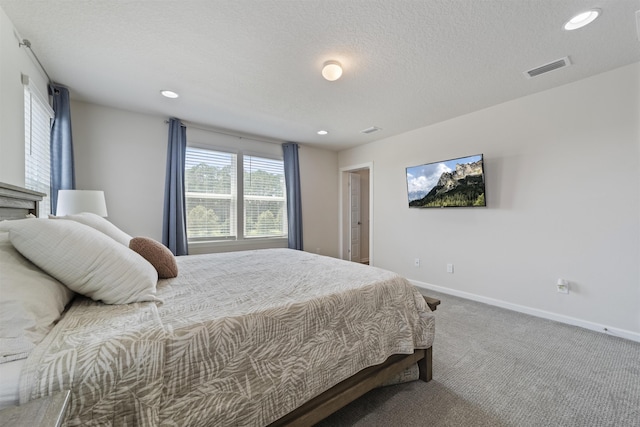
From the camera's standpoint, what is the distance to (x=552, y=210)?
2693 millimetres

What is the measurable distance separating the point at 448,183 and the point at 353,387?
2.97 m

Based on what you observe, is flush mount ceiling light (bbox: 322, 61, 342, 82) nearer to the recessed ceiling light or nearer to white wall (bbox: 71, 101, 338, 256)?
the recessed ceiling light

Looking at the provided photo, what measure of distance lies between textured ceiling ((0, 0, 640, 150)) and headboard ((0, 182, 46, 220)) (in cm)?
121

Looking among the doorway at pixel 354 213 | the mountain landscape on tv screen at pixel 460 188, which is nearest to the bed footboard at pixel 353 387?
the mountain landscape on tv screen at pixel 460 188

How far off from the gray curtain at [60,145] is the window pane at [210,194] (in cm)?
124

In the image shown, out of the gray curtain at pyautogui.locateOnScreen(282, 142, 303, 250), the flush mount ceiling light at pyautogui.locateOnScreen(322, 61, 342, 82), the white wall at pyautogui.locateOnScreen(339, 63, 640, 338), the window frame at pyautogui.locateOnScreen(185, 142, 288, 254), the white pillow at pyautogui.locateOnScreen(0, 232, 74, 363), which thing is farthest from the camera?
the gray curtain at pyautogui.locateOnScreen(282, 142, 303, 250)

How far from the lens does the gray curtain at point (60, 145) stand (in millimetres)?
2635

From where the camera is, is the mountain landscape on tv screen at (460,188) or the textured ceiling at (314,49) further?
the mountain landscape on tv screen at (460,188)

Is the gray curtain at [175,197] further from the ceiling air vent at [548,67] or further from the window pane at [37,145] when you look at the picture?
the ceiling air vent at [548,67]

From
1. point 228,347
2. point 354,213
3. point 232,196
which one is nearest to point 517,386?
point 228,347

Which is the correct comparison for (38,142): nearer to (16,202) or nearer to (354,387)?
(16,202)

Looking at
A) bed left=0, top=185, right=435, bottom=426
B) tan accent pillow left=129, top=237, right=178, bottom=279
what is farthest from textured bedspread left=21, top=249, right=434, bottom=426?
tan accent pillow left=129, top=237, right=178, bottom=279

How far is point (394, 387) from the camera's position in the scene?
5.33 ft

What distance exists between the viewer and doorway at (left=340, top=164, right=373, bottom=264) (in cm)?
536
